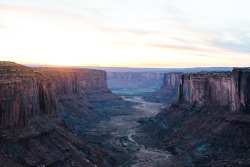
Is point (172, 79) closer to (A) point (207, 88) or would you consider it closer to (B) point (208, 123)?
(A) point (207, 88)

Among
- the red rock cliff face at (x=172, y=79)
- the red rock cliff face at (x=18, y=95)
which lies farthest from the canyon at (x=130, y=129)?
the red rock cliff face at (x=172, y=79)

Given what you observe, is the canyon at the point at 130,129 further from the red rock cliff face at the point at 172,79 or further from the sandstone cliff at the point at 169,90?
the red rock cliff face at the point at 172,79

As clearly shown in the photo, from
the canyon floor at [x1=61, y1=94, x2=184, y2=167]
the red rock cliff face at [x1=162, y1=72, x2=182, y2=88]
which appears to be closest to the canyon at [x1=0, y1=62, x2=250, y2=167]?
the canyon floor at [x1=61, y1=94, x2=184, y2=167]

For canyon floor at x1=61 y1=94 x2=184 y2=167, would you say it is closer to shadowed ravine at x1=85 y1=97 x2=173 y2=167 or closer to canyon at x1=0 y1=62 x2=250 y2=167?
shadowed ravine at x1=85 y1=97 x2=173 y2=167

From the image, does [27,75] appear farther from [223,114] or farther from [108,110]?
[108,110]

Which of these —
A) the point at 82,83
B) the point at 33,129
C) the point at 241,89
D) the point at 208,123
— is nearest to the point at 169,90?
the point at 82,83

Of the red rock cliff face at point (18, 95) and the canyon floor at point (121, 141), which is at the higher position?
the red rock cliff face at point (18, 95)
